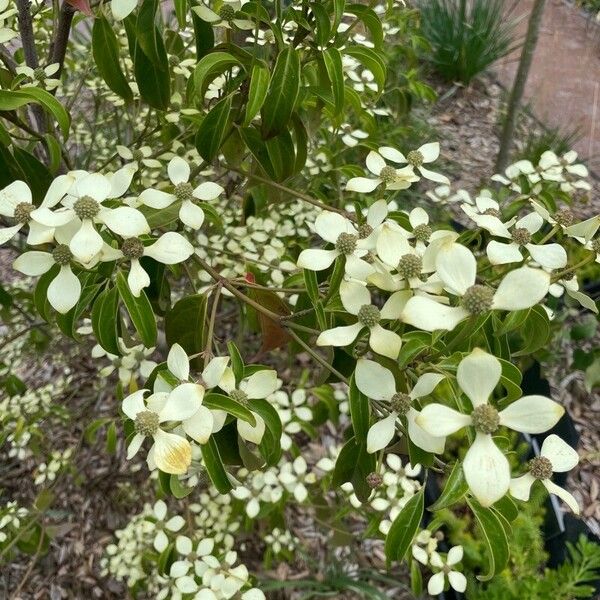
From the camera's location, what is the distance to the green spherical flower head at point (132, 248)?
2.13 ft

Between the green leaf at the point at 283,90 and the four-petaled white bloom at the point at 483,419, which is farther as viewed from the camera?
the green leaf at the point at 283,90

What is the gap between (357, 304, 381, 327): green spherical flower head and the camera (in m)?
0.63

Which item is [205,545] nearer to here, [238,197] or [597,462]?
[238,197]

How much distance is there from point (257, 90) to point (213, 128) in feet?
0.33

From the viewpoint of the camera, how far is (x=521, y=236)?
2.32ft

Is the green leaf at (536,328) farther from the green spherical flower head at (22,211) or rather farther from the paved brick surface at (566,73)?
the paved brick surface at (566,73)

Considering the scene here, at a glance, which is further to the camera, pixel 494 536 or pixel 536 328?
pixel 536 328

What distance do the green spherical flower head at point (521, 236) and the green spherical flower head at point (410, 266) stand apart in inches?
6.1

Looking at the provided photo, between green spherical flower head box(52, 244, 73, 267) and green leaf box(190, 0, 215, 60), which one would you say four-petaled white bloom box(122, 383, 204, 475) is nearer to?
green spherical flower head box(52, 244, 73, 267)

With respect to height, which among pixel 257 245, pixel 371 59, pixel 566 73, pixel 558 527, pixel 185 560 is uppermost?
pixel 371 59

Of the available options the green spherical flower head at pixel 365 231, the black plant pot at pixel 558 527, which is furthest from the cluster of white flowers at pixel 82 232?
the black plant pot at pixel 558 527

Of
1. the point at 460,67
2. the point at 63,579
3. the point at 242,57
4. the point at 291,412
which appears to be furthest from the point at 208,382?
the point at 460,67

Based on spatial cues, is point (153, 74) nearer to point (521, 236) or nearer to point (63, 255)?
point (63, 255)

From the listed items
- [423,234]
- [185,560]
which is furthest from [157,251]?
[185,560]
